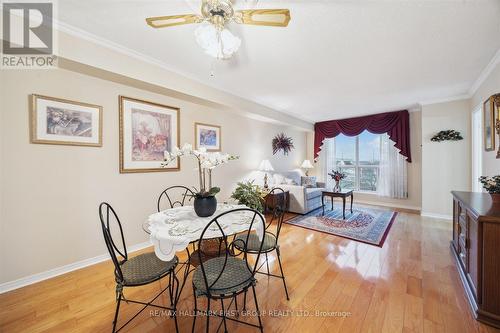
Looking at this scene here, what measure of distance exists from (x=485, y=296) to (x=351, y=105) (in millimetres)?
3850

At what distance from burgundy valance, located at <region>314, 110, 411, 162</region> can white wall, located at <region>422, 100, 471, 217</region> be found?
614 millimetres

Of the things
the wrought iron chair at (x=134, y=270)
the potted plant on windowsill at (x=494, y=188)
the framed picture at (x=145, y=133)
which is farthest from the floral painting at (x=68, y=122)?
the potted plant on windowsill at (x=494, y=188)

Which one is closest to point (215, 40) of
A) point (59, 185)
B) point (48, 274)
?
point (59, 185)

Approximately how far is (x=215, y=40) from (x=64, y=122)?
198 centimetres

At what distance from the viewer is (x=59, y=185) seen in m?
2.12

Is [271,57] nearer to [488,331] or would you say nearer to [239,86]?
[239,86]

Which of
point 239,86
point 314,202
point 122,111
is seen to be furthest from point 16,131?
point 314,202

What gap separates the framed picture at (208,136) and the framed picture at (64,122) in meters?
1.40

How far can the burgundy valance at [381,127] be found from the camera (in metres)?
4.80

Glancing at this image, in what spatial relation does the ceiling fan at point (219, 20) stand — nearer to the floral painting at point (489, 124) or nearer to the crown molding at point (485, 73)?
the crown molding at point (485, 73)

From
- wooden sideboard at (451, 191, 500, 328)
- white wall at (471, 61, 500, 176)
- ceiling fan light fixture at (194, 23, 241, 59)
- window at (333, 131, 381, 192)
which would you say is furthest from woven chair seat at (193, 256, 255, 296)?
window at (333, 131, 381, 192)

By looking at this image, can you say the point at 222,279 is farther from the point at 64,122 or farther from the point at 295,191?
the point at 295,191

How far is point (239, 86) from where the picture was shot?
10.9 feet

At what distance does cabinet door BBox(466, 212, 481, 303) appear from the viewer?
5.03 ft
